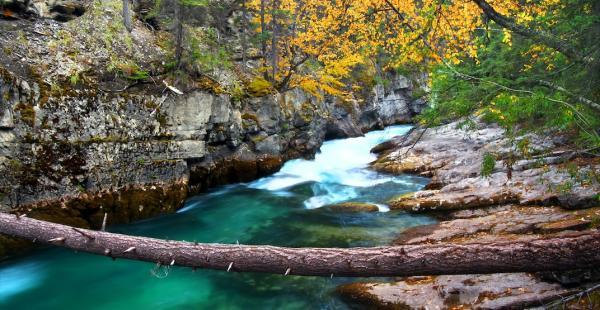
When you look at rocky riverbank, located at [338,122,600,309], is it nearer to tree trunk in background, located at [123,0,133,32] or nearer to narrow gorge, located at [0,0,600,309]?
narrow gorge, located at [0,0,600,309]

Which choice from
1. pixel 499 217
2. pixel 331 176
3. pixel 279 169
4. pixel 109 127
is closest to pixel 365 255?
pixel 499 217

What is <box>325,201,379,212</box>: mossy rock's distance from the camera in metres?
12.4

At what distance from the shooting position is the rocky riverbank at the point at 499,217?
587 centimetres

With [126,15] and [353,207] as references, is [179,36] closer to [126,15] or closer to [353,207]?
[126,15]

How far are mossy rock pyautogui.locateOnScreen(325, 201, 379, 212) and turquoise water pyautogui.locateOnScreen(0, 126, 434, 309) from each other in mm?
351

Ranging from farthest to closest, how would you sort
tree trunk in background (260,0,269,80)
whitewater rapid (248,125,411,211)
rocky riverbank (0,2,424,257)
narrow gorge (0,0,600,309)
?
tree trunk in background (260,0,269,80)
whitewater rapid (248,125,411,211)
rocky riverbank (0,2,424,257)
narrow gorge (0,0,600,309)

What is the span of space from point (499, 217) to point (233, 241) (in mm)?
7056

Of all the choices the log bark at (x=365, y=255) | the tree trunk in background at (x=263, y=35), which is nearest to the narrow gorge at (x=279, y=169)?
the log bark at (x=365, y=255)

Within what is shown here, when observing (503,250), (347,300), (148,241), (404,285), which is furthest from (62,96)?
(503,250)

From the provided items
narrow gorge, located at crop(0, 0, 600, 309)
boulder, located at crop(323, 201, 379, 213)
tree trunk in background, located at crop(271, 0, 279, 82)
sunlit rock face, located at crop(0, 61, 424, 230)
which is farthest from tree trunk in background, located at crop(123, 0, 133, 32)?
boulder, located at crop(323, 201, 379, 213)

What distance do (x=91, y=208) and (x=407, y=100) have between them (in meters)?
29.7

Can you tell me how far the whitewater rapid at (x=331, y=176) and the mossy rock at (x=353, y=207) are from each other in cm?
37

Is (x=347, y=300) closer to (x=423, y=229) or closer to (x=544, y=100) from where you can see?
(x=423, y=229)

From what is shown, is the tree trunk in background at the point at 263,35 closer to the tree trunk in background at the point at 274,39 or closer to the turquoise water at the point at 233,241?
the tree trunk in background at the point at 274,39
